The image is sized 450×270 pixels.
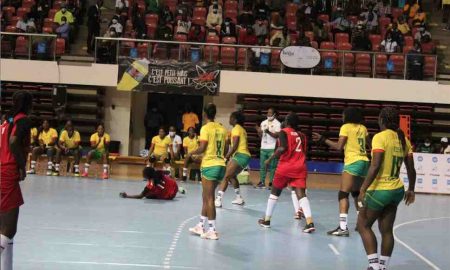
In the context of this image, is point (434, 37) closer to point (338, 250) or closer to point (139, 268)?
point (338, 250)

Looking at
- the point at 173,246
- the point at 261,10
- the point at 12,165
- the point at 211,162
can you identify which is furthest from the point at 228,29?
the point at 12,165

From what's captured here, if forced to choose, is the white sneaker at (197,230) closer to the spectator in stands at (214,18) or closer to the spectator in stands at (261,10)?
the spectator in stands at (214,18)

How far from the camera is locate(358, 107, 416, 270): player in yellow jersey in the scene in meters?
6.31

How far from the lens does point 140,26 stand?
21.1 metres

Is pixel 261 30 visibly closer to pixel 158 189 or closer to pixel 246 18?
pixel 246 18

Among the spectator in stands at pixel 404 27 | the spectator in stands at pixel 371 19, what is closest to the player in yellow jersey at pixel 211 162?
the spectator in stands at pixel 371 19

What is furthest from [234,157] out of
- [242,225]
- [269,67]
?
[269,67]

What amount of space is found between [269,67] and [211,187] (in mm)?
11857

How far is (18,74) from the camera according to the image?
2008cm

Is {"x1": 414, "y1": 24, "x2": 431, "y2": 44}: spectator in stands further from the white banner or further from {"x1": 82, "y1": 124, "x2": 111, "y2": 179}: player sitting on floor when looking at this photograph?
{"x1": 82, "y1": 124, "x2": 111, "y2": 179}: player sitting on floor

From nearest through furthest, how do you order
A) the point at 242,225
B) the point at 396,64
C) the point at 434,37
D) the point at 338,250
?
the point at 338,250 → the point at 242,225 → the point at 396,64 → the point at 434,37

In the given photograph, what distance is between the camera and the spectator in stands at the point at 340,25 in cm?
2155

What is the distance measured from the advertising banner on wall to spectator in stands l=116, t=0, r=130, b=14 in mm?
3003

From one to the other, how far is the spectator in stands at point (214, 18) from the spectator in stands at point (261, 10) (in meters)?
1.31
